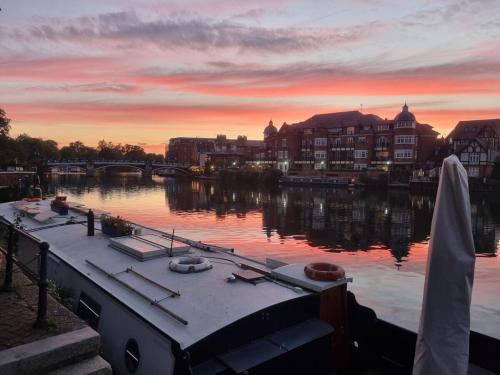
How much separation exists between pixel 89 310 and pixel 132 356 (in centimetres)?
247

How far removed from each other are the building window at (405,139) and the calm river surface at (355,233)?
2828 cm

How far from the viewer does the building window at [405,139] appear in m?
101

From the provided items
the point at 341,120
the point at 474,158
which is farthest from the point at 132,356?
the point at 341,120

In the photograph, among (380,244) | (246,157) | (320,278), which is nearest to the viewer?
(320,278)

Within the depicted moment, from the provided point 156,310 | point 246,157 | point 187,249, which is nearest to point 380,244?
point 187,249

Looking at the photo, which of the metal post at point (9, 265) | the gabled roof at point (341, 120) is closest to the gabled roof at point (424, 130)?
the gabled roof at point (341, 120)

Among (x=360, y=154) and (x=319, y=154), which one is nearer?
(x=360, y=154)

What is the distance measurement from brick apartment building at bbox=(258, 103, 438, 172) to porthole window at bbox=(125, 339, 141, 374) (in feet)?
339

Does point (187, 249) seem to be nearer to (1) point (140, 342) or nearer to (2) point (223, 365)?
(1) point (140, 342)

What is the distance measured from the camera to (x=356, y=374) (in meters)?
9.32

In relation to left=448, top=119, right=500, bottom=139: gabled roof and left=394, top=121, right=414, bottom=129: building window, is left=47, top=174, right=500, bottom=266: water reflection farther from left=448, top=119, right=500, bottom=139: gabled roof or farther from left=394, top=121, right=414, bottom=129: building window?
left=448, top=119, right=500, bottom=139: gabled roof

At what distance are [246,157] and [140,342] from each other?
526 feet

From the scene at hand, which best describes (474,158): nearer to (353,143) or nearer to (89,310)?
(353,143)

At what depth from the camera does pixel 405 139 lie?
10219cm
